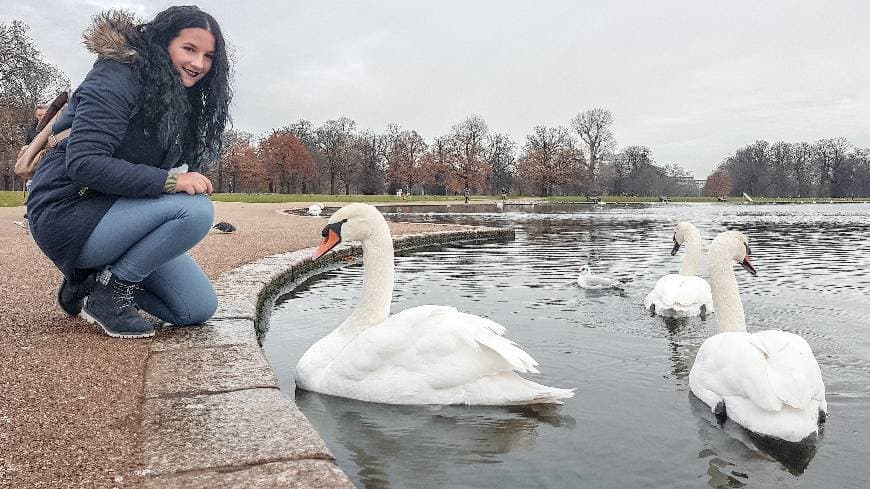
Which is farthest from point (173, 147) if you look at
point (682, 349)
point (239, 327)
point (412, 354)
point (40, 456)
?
point (682, 349)

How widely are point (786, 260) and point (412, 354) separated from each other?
965 centimetres

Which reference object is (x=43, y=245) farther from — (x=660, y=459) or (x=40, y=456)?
(x=660, y=459)

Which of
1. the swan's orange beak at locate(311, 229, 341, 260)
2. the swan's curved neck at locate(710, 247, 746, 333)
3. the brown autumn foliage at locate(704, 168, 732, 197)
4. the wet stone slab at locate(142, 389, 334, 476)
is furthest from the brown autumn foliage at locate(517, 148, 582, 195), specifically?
the wet stone slab at locate(142, 389, 334, 476)

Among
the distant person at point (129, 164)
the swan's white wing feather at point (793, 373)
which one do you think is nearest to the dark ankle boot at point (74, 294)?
the distant person at point (129, 164)

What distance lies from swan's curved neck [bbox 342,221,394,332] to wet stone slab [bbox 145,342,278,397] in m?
0.65

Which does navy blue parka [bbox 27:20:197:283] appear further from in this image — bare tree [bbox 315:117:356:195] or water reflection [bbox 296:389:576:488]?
bare tree [bbox 315:117:356:195]

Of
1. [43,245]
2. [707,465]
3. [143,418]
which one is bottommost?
[707,465]

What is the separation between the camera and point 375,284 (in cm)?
433

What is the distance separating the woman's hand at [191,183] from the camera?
4008 mm

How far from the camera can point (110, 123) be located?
3785 millimetres

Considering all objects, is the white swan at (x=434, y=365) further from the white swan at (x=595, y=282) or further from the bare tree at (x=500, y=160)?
the bare tree at (x=500, y=160)

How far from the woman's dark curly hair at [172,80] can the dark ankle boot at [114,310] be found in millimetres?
934

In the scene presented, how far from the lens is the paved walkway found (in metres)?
2.26

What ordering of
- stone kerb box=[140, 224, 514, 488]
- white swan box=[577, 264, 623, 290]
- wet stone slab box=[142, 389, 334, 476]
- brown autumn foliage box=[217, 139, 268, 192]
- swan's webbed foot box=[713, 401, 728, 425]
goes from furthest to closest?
brown autumn foliage box=[217, 139, 268, 192]
white swan box=[577, 264, 623, 290]
swan's webbed foot box=[713, 401, 728, 425]
wet stone slab box=[142, 389, 334, 476]
stone kerb box=[140, 224, 514, 488]
